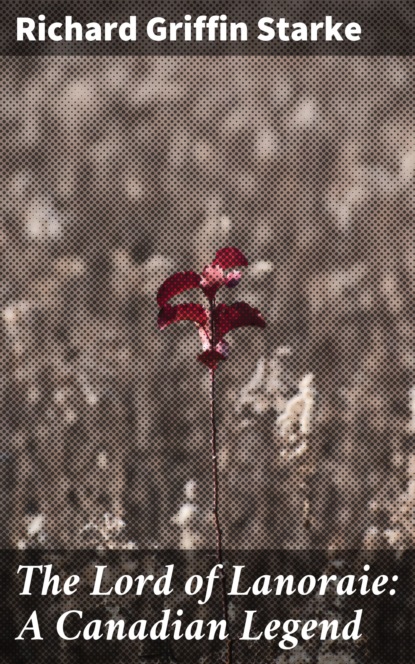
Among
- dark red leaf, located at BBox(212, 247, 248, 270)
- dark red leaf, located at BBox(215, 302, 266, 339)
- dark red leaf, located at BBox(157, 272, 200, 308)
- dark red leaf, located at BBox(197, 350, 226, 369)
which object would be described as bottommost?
dark red leaf, located at BBox(197, 350, 226, 369)

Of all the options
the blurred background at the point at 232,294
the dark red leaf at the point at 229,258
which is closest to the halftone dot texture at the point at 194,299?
the blurred background at the point at 232,294

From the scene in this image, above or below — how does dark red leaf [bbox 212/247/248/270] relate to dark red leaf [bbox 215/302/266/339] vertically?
above

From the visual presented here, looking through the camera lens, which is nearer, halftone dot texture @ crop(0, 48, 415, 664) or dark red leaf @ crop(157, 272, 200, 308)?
dark red leaf @ crop(157, 272, 200, 308)

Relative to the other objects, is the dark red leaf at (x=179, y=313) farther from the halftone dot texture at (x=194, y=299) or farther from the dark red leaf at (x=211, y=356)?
the halftone dot texture at (x=194, y=299)

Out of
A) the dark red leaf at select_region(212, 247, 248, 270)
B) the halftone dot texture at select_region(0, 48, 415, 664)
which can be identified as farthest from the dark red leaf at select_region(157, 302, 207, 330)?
the halftone dot texture at select_region(0, 48, 415, 664)

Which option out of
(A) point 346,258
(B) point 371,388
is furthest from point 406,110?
(B) point 371,388

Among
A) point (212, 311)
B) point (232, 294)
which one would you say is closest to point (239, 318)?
point (212, 311)

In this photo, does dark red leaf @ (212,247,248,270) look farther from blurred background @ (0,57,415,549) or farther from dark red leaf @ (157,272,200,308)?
blurred background @ (0,57,415,549)

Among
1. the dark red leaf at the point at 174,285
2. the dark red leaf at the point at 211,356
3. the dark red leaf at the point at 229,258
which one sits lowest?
the dark red leaf at the point at 211,356
